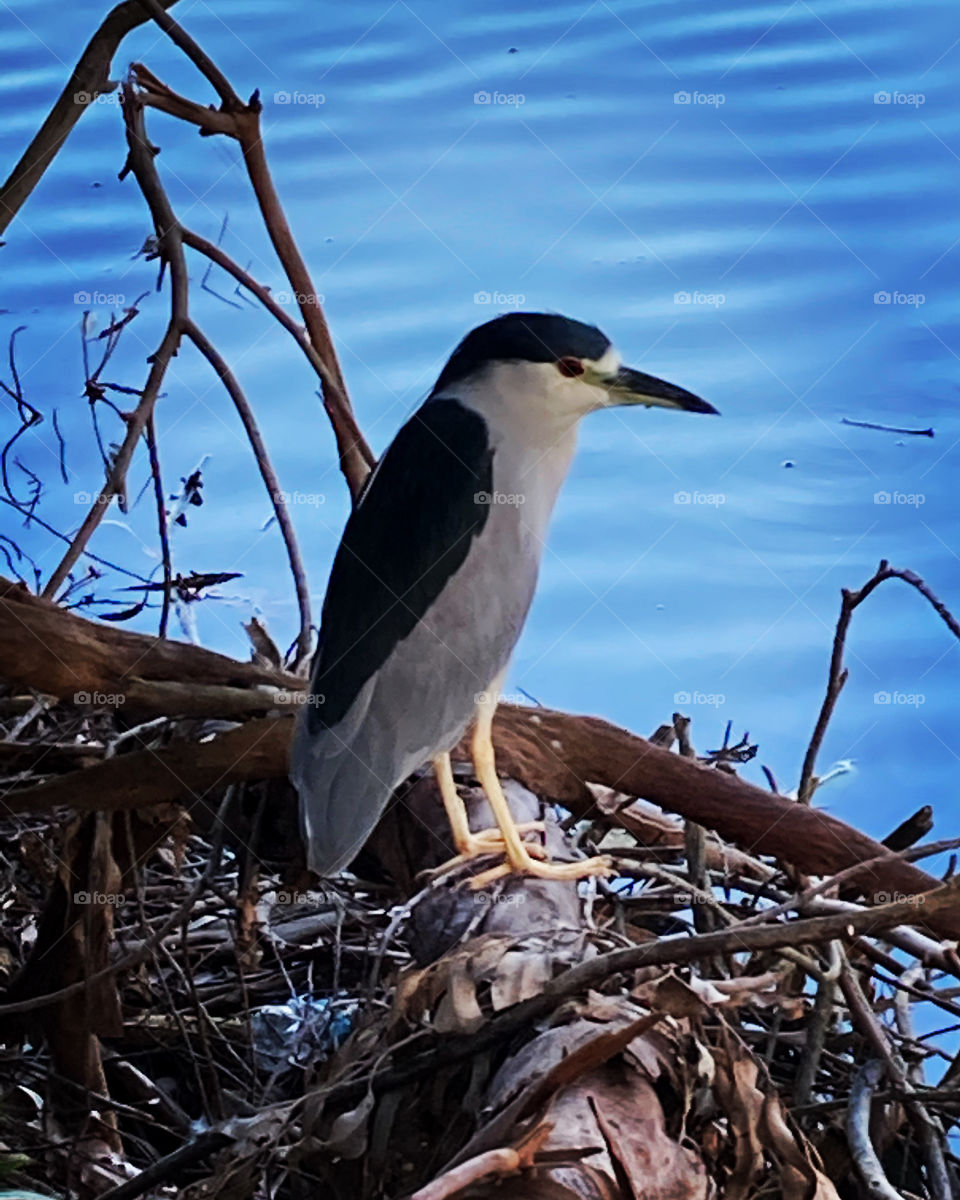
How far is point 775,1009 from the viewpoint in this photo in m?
1.33

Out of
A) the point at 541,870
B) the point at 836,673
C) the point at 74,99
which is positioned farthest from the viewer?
the point at 74,99

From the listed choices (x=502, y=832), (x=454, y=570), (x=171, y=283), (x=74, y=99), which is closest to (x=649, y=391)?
(x=454, y=570)

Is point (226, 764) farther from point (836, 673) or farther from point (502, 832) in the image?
point (836, 673)

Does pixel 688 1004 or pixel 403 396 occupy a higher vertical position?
pixel 403 396

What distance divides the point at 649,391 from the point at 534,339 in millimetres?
112

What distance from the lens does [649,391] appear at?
121 centimetres

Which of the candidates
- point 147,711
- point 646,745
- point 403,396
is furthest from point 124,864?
point 403,396

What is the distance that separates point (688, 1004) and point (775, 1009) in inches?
21.7

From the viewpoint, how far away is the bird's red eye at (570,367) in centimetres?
120

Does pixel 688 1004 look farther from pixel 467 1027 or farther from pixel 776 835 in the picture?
pixel 776 835

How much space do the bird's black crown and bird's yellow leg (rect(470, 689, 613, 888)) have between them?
308 millimetres

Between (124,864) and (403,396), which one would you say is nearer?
(124,864)

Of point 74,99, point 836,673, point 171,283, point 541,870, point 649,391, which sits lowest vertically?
point 541,870

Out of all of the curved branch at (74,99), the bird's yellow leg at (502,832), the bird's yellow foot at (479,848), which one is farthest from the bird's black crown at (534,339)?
the curved branch at (74,99)
